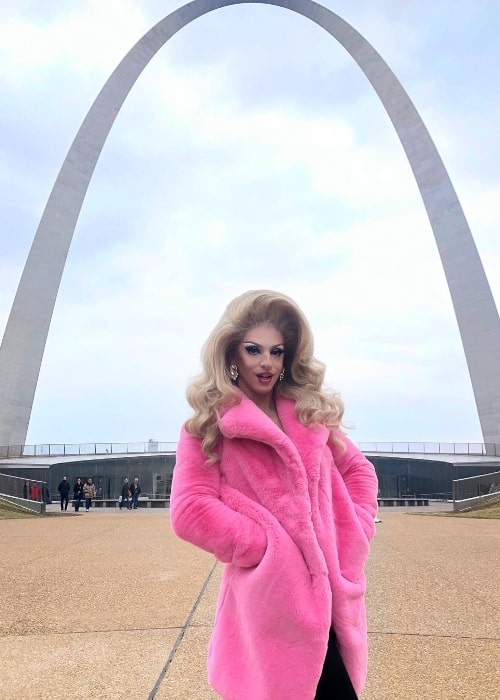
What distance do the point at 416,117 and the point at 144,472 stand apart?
70.4ft

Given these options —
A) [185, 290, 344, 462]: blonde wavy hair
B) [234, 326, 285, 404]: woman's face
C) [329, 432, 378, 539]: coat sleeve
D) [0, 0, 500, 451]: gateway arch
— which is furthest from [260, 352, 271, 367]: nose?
[0, 0, 500, 451]: gateway arch

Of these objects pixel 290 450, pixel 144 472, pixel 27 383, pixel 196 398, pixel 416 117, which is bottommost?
pixel 290 450

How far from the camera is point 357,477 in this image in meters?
2.27

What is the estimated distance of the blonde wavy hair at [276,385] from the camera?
212cm

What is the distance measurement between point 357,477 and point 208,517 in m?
0.58

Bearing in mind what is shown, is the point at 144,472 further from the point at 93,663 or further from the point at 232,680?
the point at 232,680

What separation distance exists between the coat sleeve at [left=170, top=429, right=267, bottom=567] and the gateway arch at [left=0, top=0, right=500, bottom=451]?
30216mm

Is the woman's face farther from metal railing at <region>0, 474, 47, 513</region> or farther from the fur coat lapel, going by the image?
metal railing at <region>0, 474, 47, 513</region>

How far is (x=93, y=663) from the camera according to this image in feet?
12.5

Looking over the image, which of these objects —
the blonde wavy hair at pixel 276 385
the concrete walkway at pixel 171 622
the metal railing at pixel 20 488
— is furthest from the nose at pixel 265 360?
the metal railing at pixel 20 488

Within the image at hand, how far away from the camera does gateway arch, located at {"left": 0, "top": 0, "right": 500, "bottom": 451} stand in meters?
31.2

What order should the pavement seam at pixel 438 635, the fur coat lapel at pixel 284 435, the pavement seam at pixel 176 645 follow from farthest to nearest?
the pavement seam at pixel 438 635
the pavement seam at pixel 176 645
the fur coat lapel at pixel 284 435

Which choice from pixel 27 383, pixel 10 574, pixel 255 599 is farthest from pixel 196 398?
pixel 27 383

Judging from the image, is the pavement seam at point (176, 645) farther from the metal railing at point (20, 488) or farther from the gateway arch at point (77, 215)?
the gateway arch at point (77, 215)
